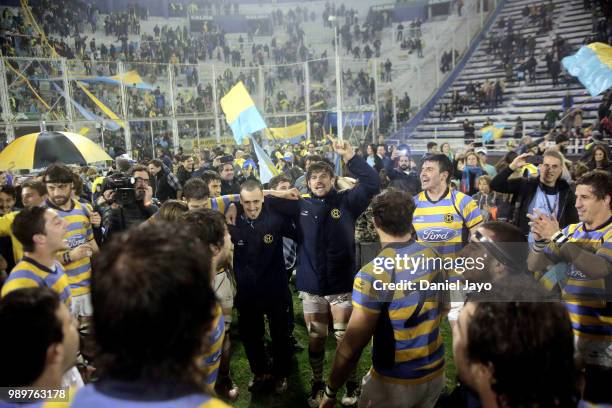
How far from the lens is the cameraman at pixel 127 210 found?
4.70m

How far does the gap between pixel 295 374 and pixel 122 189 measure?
2521 millimetres

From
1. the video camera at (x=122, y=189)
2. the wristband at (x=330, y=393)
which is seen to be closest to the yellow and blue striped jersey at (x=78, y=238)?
the video camera at (x=122, y=189)

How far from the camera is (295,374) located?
4.45 meters

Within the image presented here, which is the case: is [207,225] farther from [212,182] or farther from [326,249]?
[212,182]

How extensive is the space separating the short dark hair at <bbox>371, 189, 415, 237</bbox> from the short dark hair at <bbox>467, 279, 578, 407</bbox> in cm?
112

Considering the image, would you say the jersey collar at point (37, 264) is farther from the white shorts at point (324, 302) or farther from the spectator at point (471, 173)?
the spectator at point (471, 173)

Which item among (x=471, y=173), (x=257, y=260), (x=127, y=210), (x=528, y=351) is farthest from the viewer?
(x=471, y=173)

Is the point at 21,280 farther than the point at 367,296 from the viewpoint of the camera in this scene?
Yes

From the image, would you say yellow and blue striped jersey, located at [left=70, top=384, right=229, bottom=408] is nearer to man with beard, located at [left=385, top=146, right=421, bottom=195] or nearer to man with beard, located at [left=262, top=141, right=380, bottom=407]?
man with beard, located at [left=262, top=141, right=380, bottom=407]

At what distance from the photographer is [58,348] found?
160cm

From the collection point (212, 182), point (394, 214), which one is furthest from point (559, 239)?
point (212, 182)

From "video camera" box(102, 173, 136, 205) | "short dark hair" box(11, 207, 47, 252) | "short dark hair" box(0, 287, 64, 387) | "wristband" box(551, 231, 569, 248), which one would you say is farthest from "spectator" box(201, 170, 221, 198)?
"short dark hair" box(0, 287, 64, 387)

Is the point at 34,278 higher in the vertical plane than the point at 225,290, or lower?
higher

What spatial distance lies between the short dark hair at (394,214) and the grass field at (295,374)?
6.63 feet
